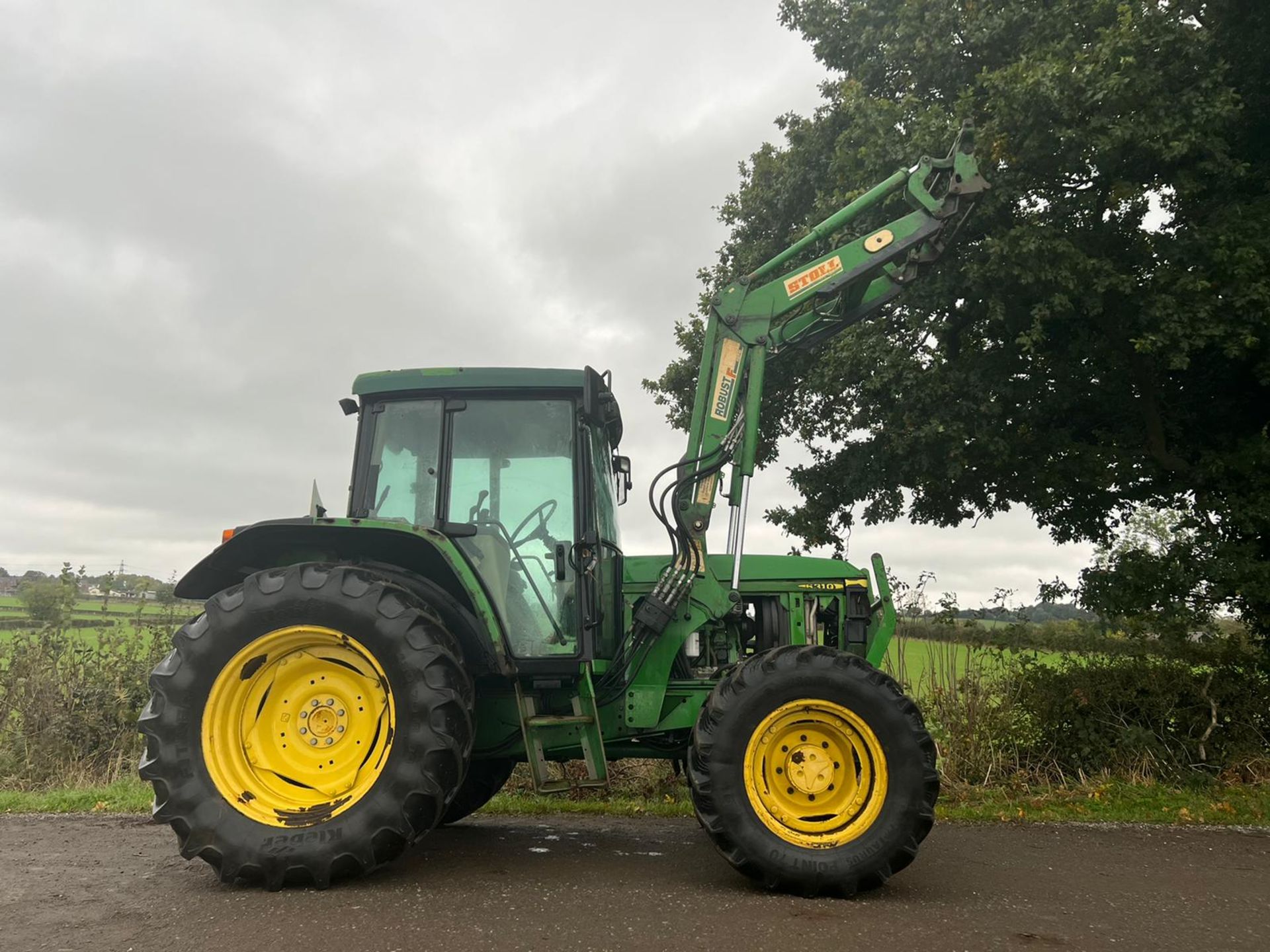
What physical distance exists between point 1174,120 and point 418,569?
267 inches

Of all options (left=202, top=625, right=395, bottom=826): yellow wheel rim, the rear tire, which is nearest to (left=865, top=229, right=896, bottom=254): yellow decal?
(left=202, top=625, right=395, bottom=826): yellow wheel rim

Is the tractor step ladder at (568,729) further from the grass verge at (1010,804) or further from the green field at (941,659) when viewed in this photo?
the green field at (941,659)

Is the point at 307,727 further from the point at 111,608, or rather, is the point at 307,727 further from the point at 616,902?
the point at 111,608

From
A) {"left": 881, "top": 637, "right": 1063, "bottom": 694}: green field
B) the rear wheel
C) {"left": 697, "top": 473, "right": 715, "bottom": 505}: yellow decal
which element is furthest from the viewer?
{"left": 881, "top": 637, "right": 1063, "bottom": 694}: green field

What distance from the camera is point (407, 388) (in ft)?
16.3

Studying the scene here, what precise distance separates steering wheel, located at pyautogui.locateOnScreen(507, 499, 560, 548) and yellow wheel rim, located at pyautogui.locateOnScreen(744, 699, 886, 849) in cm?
151

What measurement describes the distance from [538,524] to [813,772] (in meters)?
1.84

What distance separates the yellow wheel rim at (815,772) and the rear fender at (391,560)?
4.31 ft

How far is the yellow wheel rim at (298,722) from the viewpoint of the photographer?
4242 millimetres

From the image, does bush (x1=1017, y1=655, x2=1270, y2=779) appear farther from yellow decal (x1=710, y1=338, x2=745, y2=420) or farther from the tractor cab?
the tractor cab

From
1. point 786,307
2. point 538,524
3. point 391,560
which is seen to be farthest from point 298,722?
point 786,307

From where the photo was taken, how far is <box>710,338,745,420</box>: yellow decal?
206 inches

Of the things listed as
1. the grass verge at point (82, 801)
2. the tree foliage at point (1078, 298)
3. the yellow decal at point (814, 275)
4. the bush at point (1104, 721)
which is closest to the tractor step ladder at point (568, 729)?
the yellow decal at point (814, 275)

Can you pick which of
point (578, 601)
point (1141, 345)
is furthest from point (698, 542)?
point (1141, 345)
